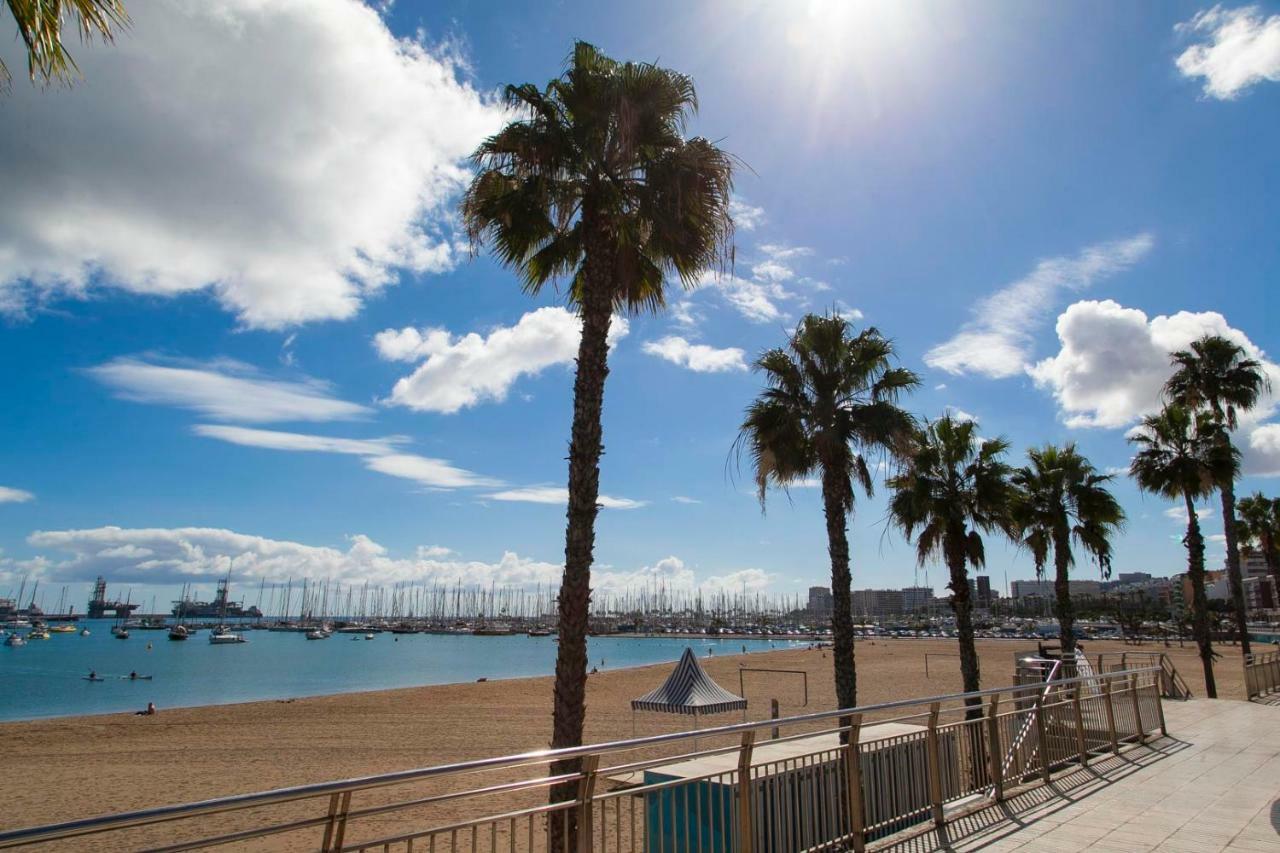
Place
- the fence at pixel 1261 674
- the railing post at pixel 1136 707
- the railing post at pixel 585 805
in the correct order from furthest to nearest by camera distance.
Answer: the fence at pixel 1261 674, the railing post at pixel 1136 707, the railing post at pixel 585 805

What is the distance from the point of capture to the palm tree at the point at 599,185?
9844 millimetres

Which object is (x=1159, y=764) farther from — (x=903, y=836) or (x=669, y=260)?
(x=669, y=260)

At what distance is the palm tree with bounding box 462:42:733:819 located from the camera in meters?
9.84

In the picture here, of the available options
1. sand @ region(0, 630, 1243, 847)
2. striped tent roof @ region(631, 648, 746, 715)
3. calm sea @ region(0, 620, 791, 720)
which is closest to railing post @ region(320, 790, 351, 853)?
sand @ region(0, 630, 1243, 847)

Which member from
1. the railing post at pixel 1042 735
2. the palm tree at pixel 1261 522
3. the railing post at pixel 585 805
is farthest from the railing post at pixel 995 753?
the palm tree at pixel 1261 522

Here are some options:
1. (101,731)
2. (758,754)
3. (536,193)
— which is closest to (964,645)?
(758,754)

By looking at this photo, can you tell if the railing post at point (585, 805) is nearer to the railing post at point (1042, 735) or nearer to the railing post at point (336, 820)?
the railing post at point (336, 820)

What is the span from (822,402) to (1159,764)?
886 centimetres

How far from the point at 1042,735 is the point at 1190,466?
20208 millimetres

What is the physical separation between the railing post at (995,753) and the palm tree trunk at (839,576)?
7039 millimetres

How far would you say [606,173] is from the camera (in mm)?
10383

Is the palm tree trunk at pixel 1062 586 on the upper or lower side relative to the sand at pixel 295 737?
upper

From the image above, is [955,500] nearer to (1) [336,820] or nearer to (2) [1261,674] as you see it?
(2) [1261,674]

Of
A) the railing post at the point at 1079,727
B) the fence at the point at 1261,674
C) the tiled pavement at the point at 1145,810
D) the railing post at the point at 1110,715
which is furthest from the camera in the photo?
the fence at the point at 1261,674
